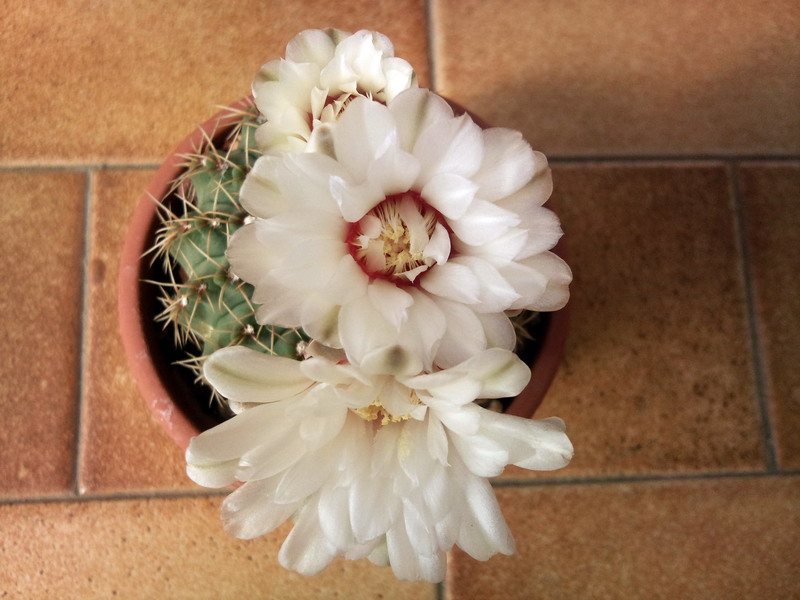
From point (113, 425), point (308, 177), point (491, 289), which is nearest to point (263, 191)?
point (308, 177)

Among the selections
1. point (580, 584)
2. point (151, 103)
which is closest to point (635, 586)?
point (580, 584)

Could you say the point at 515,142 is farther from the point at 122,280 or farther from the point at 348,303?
the point at 122,280

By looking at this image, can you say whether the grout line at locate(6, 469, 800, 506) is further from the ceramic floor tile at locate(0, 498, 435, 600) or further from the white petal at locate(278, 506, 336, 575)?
the white petal at locate(278, 506, 336, 575)

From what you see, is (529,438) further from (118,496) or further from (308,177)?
(118,496)

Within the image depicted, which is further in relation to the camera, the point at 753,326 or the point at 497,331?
the point at 753,326

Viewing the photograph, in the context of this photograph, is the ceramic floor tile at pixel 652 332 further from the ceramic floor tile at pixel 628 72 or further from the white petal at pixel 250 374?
the white petal at pixel 250 374

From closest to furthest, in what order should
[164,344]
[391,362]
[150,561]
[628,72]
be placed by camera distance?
[391,362] → [164,344] → [150,561] → [628,72]
